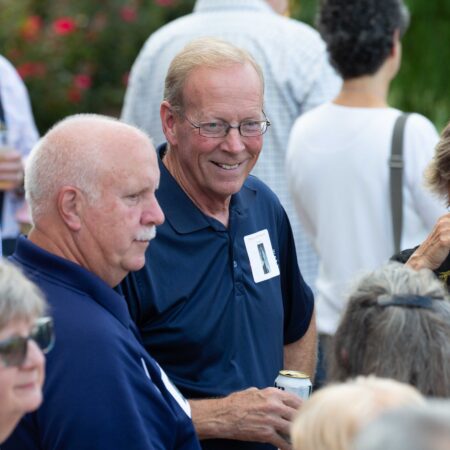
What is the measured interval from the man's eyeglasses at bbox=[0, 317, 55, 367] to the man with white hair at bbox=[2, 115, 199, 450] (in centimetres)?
36

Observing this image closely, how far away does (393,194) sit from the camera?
4590 mm

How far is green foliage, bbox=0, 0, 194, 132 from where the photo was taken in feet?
31.1

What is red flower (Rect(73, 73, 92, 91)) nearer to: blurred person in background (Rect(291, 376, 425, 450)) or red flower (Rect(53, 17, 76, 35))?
red flower (Rect(53, 17, 76, 35))

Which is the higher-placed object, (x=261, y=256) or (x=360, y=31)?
(x=360, y=31)

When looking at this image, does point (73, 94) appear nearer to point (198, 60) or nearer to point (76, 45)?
point (76, 45)

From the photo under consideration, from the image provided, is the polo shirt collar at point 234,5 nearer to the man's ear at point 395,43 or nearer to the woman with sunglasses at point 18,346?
the man's ear at point 395,43

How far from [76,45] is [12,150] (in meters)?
5.10

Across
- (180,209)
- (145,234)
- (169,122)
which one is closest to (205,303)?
(180,209)

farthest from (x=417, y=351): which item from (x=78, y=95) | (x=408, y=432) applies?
(x=78, y=95)

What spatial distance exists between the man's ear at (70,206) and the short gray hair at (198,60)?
766 millimetres

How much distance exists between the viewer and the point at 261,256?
11.6ft

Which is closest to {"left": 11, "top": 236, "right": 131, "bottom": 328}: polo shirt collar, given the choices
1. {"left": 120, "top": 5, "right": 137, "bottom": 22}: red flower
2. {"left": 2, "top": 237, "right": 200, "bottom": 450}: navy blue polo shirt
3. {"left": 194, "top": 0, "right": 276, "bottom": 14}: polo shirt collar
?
{"left": 2, "top": 237, "right": 200, "bottom": 450}: navy blue polo shirt

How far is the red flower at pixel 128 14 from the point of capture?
1005 cm

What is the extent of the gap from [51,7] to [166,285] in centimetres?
759
